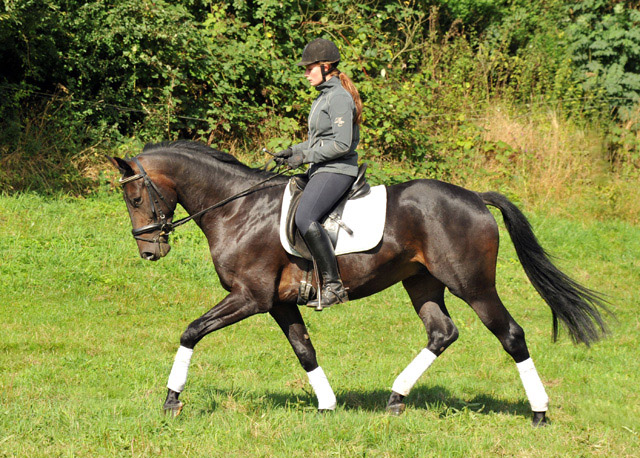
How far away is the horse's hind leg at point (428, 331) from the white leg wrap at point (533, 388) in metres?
0.66

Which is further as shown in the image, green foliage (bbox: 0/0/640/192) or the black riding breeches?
green foliage (bbox: 0/0/640/192)

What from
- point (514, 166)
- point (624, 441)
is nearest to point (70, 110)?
point (514, 166)

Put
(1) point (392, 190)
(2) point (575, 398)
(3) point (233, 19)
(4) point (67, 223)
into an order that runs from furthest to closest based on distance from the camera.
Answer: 1. (3) point (233, 19)
2. (4) point (67, 223)
3. (2) point (575, 398)
4. (1) point (392, 190)

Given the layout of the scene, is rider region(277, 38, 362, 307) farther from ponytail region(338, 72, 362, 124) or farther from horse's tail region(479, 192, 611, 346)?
horse's tail region(479, 192, 611, 346)

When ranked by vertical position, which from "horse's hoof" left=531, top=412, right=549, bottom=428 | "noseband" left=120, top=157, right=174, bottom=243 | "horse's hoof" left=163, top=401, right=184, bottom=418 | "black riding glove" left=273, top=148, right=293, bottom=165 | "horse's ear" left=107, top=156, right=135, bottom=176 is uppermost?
"black riding glove" left=273, top=148, right=293, bottom=165

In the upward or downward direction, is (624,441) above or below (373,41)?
below

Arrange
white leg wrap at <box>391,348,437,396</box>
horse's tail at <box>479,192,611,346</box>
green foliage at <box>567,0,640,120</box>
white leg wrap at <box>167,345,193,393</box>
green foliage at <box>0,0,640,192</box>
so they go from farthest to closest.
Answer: green foliage at <box>567,0,640,120</box>, green foliage at <box>0,0,640,192</box>, horse's tail at <box>479,192,611,346</box>, white leg wrap at <box>391,348,437,396</box>, white leg wrap at <box>167,345,193,393</box>

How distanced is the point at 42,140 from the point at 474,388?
9593mm

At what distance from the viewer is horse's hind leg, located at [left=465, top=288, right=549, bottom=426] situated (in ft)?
19.5

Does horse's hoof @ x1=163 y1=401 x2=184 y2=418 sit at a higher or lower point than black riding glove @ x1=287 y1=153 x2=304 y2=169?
lower

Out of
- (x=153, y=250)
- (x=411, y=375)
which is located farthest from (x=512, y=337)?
(x=153, y=250)

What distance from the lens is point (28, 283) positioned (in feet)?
30.7

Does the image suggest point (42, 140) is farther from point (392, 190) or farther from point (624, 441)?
point (624, 441)

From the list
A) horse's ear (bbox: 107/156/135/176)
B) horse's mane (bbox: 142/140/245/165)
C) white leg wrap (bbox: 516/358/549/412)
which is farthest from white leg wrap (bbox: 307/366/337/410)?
horse's ear (bbox: 107/156/135/176)
